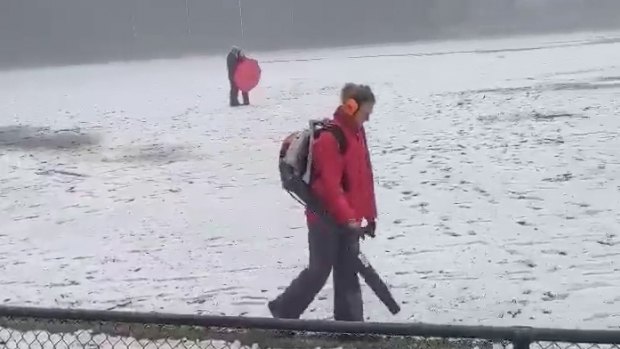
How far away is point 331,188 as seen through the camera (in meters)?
4.70

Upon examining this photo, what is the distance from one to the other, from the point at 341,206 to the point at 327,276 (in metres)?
0.60

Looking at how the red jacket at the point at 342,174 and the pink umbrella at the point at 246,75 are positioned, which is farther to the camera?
the pink umbrella at the point at 246,75

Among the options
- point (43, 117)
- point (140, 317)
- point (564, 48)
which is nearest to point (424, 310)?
point (140, 317)

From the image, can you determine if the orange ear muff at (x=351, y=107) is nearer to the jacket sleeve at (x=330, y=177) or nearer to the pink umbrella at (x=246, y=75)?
the jacket sleeve at (x=330, y=177)

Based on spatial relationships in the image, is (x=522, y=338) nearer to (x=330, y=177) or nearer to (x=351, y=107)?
(x=330, y=177)

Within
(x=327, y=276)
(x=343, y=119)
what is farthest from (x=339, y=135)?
(x=327, y=276)

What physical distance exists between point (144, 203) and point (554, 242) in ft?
16.5

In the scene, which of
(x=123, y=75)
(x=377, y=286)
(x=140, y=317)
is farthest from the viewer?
(x=123, y=75)

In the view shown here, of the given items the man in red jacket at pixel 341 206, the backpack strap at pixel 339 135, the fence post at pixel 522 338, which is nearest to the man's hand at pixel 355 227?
the man in red jacket at pixel 341 206

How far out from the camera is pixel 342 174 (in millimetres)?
4809

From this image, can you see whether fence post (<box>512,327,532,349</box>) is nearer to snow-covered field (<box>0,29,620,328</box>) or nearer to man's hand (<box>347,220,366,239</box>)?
man's hand (<box>347,220,366,239</box>)

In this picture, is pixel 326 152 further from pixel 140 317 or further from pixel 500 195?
pixel 500 195

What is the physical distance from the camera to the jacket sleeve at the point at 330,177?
4.63 meters

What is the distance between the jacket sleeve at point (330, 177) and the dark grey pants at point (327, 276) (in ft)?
0.61
